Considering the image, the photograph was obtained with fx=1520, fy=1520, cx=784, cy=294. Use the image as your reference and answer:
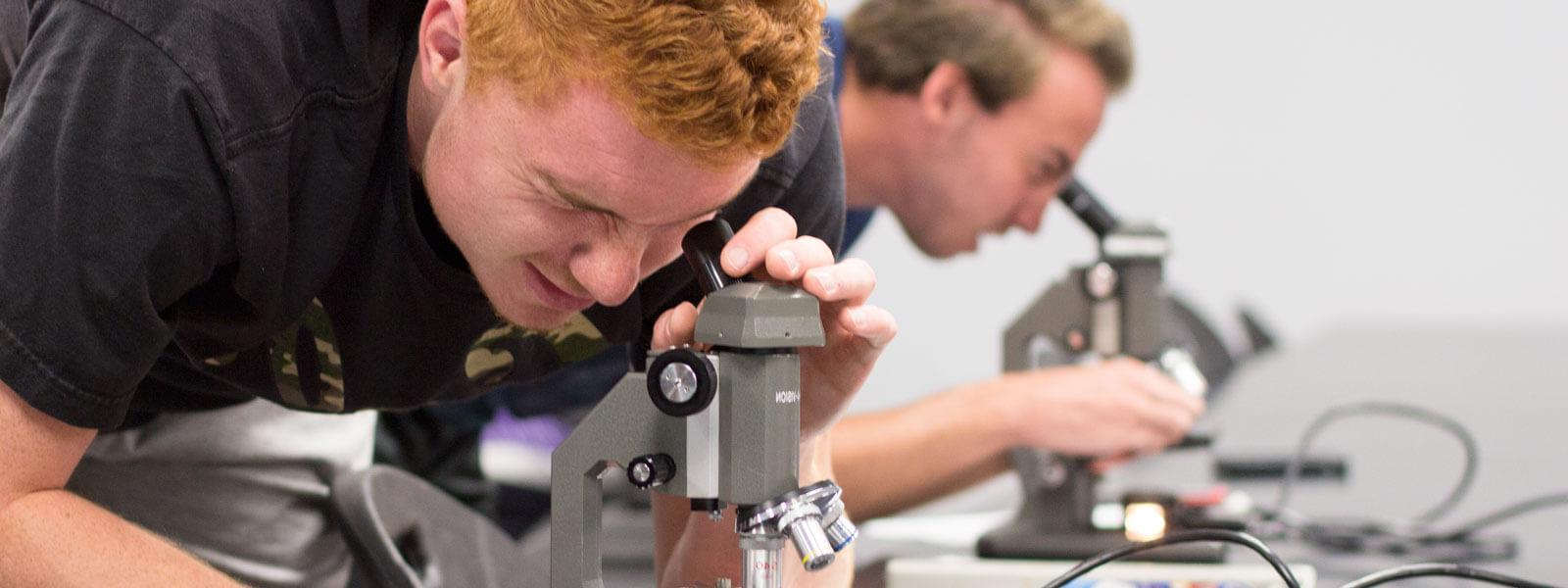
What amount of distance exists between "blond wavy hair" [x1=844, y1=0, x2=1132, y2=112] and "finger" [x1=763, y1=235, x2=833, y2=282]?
1.39 m

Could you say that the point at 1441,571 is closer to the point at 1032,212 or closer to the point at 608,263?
the point at 608,263

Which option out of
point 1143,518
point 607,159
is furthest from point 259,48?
point 1143,518

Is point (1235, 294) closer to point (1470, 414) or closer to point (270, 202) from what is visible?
point (1470, 414)

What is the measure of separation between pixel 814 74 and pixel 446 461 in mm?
1717

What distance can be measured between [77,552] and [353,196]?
12.0 inches

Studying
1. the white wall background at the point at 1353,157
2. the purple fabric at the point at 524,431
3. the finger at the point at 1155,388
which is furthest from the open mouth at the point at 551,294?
the white wall background at the point at 1353,157

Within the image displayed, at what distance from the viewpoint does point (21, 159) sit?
914 mm

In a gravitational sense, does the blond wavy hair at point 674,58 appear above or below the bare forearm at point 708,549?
above

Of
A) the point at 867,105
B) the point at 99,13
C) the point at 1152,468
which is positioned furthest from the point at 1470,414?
the point at 99,13

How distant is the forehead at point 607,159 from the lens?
3.19 feet

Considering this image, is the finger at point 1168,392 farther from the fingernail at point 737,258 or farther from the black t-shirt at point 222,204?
the fingernail at point 737,258

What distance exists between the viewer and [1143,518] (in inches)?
67.6

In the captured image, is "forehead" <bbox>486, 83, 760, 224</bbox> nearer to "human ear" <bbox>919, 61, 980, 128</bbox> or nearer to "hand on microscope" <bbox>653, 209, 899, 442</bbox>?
"hand on microscope" <bbox>653, 209, 899, 442</bbox>

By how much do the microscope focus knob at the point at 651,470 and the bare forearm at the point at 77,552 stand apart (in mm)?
296
